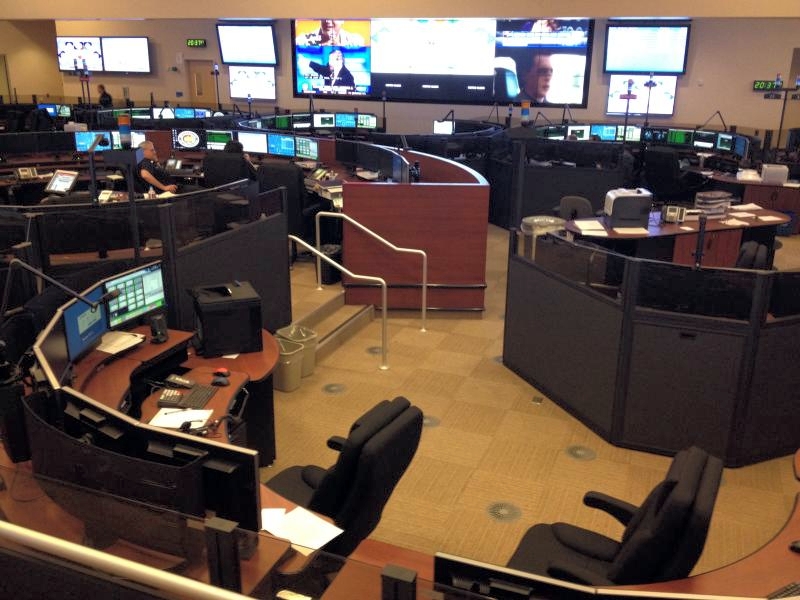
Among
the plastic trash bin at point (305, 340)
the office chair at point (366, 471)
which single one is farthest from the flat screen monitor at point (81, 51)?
the office chair at point (366, 471)

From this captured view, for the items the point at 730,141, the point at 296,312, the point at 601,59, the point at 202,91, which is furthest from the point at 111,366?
the point at 202,91

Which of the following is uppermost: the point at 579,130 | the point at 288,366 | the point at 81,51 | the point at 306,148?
the point at 81,51

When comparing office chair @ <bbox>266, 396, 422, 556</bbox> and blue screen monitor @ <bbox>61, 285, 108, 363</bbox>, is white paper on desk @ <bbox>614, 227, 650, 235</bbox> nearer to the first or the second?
office chair @ <bbox>266, 396, 422, 556</bbox>

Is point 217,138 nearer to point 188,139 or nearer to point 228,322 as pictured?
point 188,139

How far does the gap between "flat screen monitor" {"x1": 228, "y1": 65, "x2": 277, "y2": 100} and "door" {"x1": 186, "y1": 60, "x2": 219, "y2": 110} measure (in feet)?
1.88

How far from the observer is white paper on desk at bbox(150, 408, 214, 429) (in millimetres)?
3162

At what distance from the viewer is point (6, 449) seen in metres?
2.79

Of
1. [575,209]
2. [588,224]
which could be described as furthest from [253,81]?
[588,224]

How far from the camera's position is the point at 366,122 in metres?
12.1

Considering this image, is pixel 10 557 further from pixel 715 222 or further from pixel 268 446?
pixel 715 222

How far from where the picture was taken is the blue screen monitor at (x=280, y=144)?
9.33 meters

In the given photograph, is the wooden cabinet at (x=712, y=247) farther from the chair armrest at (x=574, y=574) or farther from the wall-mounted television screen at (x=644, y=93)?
the wall-mounted television screen at (x=644, y=93)

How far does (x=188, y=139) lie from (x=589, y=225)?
5.94m

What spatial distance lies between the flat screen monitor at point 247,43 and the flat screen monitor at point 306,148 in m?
6.24
